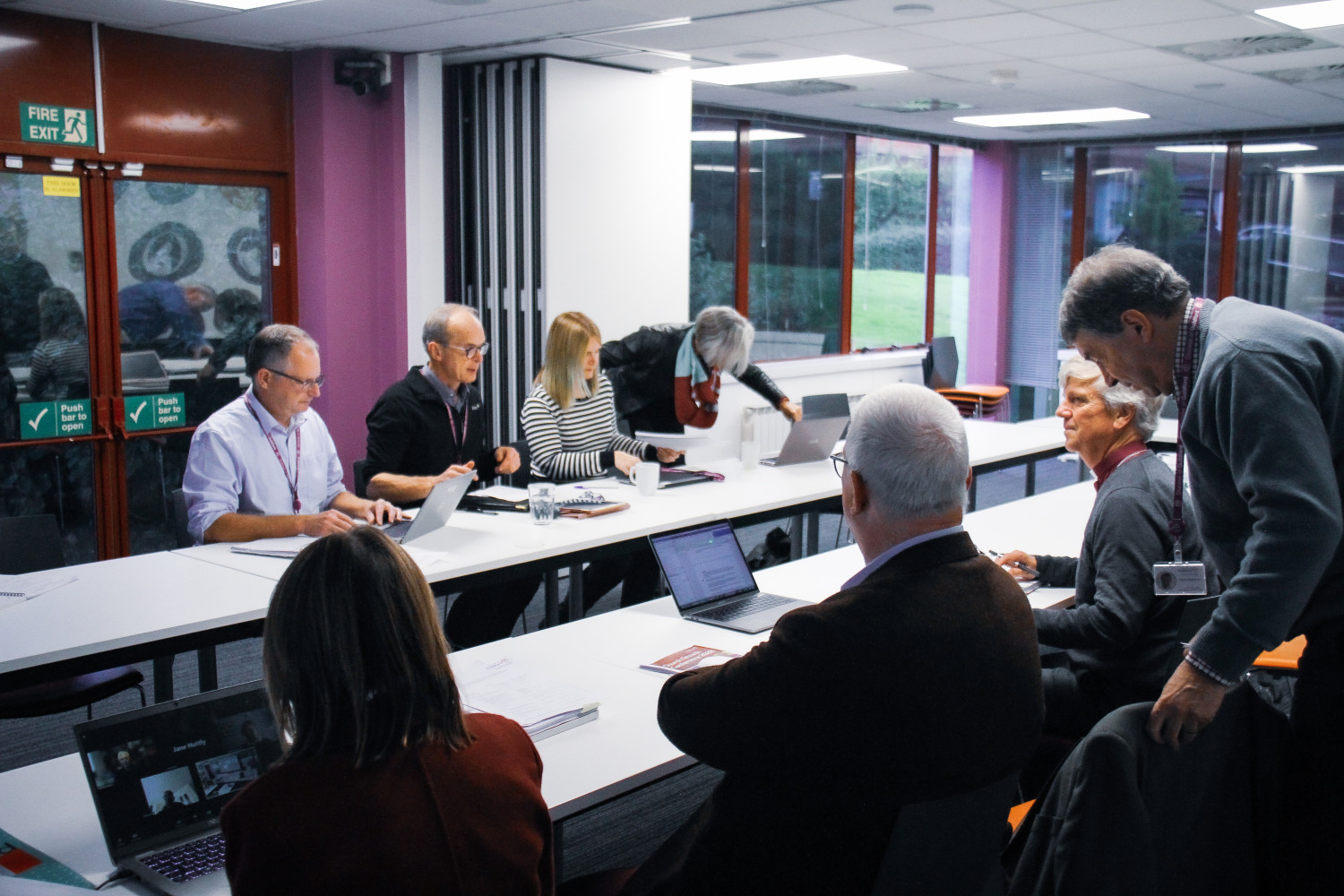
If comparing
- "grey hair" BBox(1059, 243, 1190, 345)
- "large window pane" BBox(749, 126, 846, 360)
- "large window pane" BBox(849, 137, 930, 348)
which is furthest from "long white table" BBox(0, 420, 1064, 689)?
"large window pane" BBox(849, 137, 930, 348)

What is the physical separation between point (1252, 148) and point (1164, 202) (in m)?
0.81

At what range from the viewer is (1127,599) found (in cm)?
251

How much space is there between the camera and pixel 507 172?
6.30 metres

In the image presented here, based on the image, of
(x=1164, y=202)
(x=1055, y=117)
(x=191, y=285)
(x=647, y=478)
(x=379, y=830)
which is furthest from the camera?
(x=1164, y=202)

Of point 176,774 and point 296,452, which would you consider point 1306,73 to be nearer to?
point 296,452

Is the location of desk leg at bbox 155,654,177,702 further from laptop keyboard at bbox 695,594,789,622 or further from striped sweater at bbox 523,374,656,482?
striped sweater at bbox 523,374,656,482

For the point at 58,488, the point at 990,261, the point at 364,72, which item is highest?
the point at 364,72

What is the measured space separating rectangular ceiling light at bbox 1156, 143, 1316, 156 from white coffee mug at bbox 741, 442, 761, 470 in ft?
22.3

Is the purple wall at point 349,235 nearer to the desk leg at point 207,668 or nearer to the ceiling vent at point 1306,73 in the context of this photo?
the desk leg at point 207,668

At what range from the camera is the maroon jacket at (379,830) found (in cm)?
135

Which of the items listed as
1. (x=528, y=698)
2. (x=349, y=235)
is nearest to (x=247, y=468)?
(x=528, y=698)

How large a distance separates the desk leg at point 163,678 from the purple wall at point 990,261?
9.07 meters

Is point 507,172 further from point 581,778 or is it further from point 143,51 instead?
point 581,778

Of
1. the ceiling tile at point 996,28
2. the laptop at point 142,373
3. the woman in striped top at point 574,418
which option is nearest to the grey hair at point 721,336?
the woman in striped top at point 574,418
